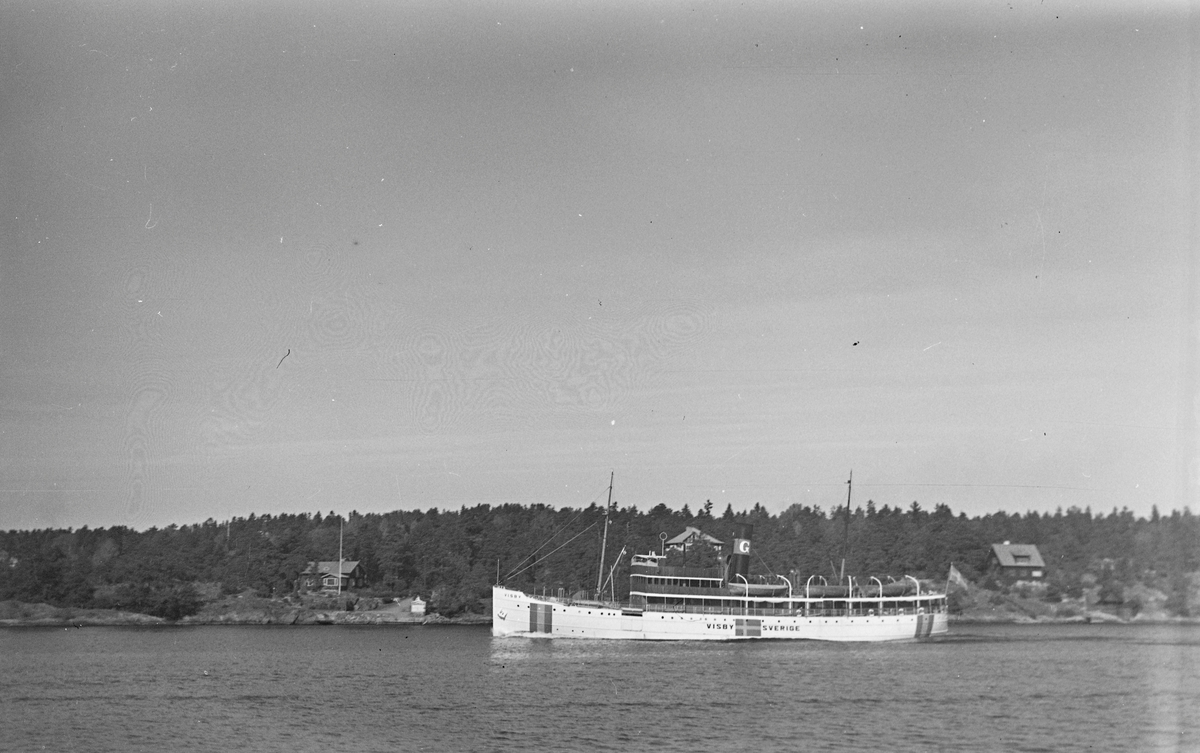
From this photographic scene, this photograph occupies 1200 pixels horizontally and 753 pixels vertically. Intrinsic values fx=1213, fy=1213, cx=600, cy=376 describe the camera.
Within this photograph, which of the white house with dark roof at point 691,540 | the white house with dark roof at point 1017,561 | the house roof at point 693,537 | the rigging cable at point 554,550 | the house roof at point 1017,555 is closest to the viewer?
the house roof at point 1017,555

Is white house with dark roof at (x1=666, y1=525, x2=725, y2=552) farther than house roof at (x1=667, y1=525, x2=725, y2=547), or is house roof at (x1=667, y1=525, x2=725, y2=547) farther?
house roof at (x1=667, y1=525, x2=725, y2=547)

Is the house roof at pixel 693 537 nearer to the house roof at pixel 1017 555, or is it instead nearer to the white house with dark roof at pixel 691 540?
the white house with dark roof at pixel 691 540

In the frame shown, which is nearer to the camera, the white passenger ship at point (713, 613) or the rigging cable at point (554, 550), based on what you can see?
the white passenger ship at point (713, 613)

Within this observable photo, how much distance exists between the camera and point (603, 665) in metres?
28.5

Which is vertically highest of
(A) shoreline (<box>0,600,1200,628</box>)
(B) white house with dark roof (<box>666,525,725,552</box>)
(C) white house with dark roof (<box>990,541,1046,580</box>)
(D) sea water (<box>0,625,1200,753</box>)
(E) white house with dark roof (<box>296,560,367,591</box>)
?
(B) white house with dark roof (<box>666,525,725,552</box>)

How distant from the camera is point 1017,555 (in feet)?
146

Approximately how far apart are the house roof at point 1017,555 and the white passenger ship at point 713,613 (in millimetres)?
7085

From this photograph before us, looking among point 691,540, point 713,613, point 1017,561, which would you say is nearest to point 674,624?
point 713,613

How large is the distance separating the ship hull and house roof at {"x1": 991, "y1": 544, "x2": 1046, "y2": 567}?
7722 mm

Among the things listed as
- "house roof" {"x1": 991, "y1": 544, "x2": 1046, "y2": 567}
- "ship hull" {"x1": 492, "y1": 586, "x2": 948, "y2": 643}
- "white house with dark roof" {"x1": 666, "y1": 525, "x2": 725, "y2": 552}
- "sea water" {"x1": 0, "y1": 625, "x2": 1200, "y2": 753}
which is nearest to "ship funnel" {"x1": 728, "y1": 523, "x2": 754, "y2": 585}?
"ship hull" {"x1": 492, "y1": 586, "x2": 948, "y2": 643}

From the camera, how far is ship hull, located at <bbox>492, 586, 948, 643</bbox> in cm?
3666

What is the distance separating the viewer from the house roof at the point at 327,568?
4731 cm

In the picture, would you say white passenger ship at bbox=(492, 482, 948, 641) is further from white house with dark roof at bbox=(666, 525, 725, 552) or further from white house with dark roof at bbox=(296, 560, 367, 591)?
white house with dark roof at bbox=(296, 560, 367, 591)

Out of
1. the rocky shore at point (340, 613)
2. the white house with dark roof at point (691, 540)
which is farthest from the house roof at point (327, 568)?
the white house with dark roof at point (691, 540)
